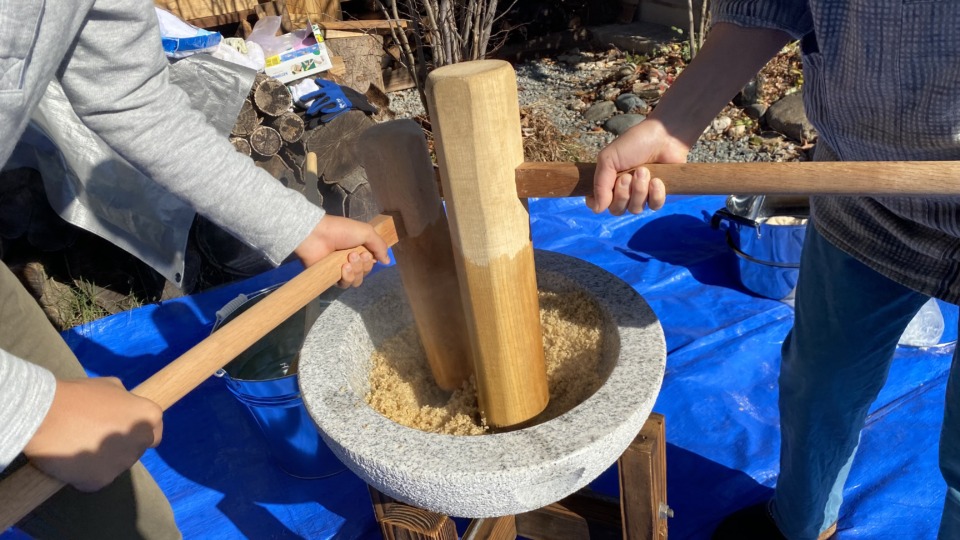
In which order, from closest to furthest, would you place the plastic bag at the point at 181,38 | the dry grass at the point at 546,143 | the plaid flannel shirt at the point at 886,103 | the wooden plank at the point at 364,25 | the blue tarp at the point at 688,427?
the plaid flannel shirt at the point at 886,103 < the blue tarp at the point at 688,427 < the plastic bag at the point at 181,38 < the dry grass at the point at 546,143 < the wooden plank at the point at 364,25

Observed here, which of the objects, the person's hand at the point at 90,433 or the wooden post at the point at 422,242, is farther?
the wooden post at the point at 422,242

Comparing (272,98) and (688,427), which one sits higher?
(272,98)

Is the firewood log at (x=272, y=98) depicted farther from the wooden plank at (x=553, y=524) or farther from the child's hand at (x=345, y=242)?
the wooden plank at (x=553, y=524)

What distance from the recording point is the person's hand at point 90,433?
3.33ft

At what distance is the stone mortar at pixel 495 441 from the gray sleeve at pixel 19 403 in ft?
1.48

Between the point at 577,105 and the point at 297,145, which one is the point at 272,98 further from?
the point at 577,105

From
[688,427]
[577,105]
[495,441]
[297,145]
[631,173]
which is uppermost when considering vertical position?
[631,173]

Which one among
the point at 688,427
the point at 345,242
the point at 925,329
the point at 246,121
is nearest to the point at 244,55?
the point at 246,121

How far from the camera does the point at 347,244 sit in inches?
57.9

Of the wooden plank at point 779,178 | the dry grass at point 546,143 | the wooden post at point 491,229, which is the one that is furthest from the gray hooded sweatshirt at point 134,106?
the dry grass at point 546,143

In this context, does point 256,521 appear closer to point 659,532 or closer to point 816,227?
point 659,532

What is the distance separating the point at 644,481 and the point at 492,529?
485 millimetres

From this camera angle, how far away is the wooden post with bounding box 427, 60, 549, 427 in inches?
45.6

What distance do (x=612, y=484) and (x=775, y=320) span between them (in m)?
1.02
